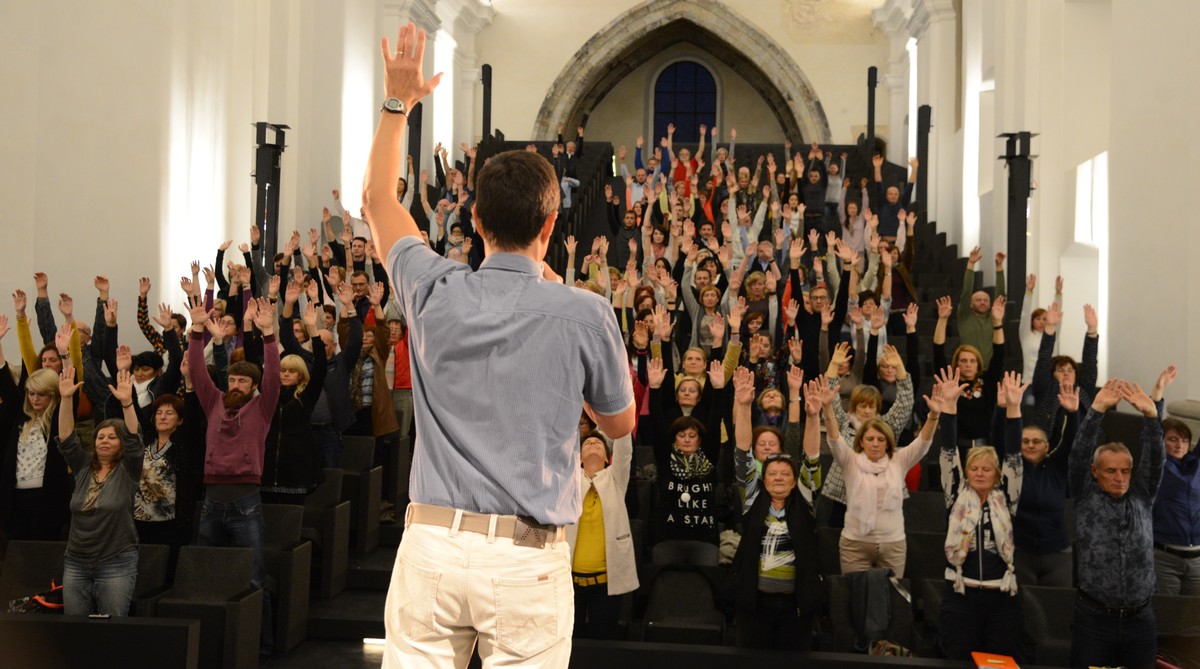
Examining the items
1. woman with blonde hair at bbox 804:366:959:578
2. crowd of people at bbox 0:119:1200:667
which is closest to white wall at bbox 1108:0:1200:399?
crowd of people at bbox 0:119:1200:667

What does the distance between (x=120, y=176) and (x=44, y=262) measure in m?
1.36

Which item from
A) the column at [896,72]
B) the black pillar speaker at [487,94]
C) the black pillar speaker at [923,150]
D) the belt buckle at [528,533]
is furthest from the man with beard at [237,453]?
the column at [896,72]

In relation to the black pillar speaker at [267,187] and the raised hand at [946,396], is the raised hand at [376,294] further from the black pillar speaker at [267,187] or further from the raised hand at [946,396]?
the raised hand at [946,396]

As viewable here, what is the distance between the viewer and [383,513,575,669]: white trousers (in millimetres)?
2129

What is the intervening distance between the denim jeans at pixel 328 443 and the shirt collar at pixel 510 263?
544 cm

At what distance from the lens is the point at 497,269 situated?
2.25 meters

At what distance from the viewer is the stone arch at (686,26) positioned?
903 inches

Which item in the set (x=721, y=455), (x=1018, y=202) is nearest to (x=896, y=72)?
(x=1018, y=202)

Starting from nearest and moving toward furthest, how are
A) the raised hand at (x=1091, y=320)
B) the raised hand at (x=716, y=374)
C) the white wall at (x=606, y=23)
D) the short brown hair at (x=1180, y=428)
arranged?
the short brown hair at (x=1180, y=428) → the raised hand at (x=716, y=374) → the raised hand at (x=1091, y=320) → the white wall at (x=606, y=23)

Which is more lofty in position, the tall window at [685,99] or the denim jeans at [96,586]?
the tall window at [685,99]

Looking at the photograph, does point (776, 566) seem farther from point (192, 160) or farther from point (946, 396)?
point (192, 160)

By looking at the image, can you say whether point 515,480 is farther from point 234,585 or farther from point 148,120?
point 148,120

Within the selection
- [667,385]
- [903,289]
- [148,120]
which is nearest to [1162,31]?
[903,289]

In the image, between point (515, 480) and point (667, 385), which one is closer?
point (515, 480)
